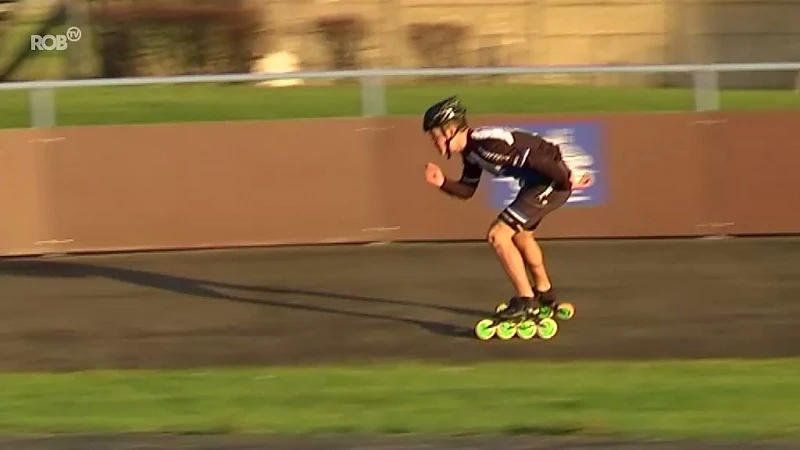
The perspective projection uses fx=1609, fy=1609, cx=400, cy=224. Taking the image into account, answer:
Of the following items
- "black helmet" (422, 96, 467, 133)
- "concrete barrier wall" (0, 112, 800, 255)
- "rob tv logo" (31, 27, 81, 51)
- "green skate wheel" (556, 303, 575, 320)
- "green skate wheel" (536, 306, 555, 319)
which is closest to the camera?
"black helmet" (422, 96, 467, 133)

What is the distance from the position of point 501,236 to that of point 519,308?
1.48 ft

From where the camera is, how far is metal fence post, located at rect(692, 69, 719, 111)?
13.2m

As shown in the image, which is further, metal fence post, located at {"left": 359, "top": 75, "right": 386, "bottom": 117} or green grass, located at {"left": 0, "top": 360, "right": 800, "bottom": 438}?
metal fence post, located at {"left": 359, "top": 75, "right": 386, "bottom": 117}

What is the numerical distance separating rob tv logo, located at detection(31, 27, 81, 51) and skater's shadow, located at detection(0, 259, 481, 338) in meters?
8.79

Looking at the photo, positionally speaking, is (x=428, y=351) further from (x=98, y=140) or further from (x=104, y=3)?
(x=104, y=3)

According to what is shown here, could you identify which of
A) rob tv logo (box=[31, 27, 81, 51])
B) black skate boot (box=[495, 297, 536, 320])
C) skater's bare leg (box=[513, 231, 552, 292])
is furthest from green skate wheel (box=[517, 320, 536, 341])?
rob tv logo (box=[31, 27, 81, 51])

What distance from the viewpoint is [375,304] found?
36.3ft

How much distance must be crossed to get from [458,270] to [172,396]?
4.24 metres

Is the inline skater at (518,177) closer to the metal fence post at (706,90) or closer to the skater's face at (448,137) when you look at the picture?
the skater's face at (448,137)

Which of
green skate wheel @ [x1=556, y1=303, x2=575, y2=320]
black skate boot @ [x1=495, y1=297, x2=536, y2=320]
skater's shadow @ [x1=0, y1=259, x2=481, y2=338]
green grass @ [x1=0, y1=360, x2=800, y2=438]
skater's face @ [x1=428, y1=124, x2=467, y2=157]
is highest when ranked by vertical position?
skater's face @ [x1=428, y1=124, x2=467, y2=157]

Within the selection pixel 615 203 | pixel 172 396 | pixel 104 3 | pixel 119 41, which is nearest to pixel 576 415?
pixel 172 396

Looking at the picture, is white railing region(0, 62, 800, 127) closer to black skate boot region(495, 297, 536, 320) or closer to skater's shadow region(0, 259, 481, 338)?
skater's shadow region(0, 259, 481, 338)

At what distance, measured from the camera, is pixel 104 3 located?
22.3 metres

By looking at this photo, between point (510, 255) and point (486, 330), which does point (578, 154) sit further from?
point (486, 330)
